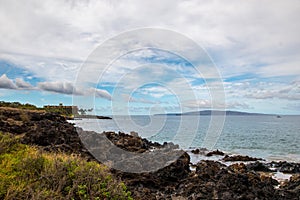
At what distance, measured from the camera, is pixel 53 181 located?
625 centimetres

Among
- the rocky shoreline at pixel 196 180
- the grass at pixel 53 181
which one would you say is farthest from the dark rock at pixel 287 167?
the grass at pixel 53 181

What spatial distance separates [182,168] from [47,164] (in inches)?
344

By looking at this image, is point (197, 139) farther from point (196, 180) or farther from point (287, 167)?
point (196, 180)

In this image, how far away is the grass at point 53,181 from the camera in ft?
18.8

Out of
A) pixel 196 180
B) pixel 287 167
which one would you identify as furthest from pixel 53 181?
pixel 287 167

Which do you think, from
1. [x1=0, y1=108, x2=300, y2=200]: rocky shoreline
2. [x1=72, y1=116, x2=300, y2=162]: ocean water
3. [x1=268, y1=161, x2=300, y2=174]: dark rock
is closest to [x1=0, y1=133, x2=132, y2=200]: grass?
[x1=0, y1=108, x2=300, y2=200]: rocky shoreline

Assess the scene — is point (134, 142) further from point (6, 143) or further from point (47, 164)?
point (47, 164)

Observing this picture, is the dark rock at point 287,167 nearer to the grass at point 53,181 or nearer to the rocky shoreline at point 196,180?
the rocky shoreline at point 196,180

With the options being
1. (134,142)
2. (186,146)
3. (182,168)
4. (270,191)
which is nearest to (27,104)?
(186,146)

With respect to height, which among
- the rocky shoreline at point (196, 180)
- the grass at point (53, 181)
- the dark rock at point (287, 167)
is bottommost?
the dark rock at point (287, 167)

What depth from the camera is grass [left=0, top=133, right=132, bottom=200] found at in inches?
225

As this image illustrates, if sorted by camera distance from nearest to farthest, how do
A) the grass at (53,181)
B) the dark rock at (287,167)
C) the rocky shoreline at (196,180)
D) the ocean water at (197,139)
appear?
the grass at (53,181)
the rocky shoreline at (196,180)
the dark rock at (287,167)
the ocean water at (197,139)

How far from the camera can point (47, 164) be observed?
6.87m

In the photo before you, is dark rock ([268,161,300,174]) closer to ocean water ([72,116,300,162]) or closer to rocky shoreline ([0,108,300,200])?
rocky shoreline ([0,108,300,200])
